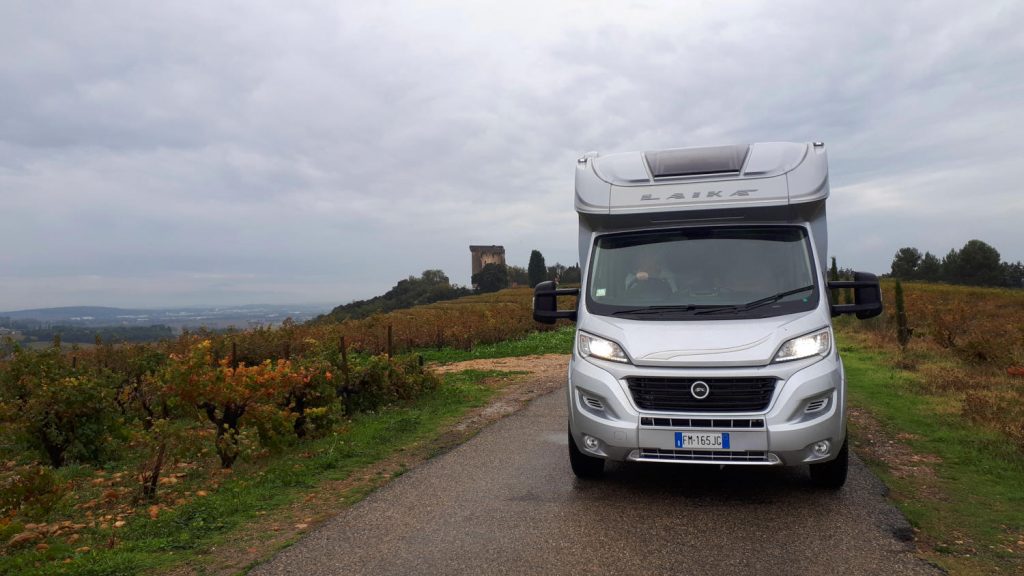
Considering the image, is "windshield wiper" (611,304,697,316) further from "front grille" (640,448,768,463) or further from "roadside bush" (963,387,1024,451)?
"roadside bush" (963,387,1024,451)

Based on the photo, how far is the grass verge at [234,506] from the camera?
4.39m

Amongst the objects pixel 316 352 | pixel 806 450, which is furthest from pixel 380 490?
pixel 316 352

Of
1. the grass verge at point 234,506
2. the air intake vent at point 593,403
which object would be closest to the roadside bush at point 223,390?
the grass verge at point 234,506

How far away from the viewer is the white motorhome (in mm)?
4926

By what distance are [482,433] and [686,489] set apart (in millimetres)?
3214

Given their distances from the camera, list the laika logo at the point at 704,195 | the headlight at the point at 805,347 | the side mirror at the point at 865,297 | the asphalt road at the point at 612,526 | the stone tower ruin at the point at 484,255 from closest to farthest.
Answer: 1. the asphalt road at the point at 612,526
2. the headlight at the point at 805,347
3. the side mirror at the point at 865,297
4. the laika logo at the point at 704,195
5. the stone tower ruin at the point at 484,255

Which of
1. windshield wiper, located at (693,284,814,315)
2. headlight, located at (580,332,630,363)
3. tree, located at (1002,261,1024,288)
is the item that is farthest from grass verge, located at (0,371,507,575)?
tree, located at (1002,261,1024,288)

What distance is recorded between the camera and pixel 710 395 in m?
4.95

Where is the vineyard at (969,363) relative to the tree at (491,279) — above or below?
below

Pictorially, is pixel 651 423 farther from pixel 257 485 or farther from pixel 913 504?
pixel 257 485

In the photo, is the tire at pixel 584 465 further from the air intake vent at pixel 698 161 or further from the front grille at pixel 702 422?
the air intake vent at pixel 698 161

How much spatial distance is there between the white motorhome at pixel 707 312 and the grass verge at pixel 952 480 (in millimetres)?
779

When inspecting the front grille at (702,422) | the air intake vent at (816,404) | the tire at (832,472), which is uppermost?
the air intake vent at (816,404)

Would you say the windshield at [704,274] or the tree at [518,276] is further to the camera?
the tree at [518,276]
